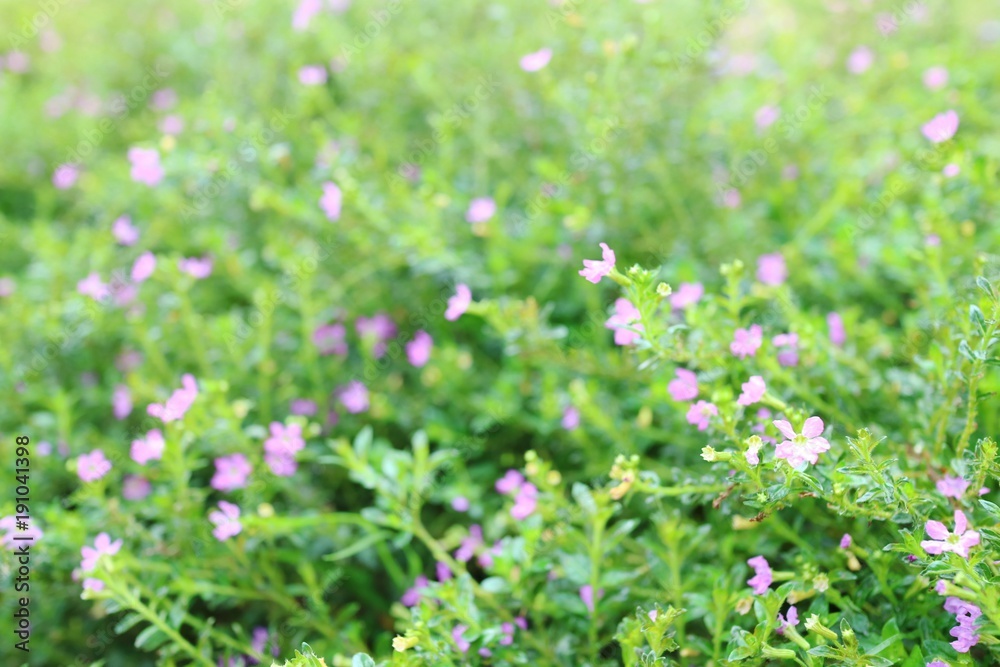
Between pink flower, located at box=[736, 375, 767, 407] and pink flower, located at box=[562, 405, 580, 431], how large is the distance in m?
0.51

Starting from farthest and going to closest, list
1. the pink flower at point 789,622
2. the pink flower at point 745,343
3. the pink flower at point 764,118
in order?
1. the pink flower at point 764,118
2. the pink flower at point 745,343
3. the pink flower at point 789,622

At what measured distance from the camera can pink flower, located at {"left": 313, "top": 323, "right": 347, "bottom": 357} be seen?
2.19 m

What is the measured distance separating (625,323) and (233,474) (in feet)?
3.15

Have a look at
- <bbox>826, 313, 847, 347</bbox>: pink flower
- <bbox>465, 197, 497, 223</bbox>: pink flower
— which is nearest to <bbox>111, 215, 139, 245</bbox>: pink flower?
<bbox>465, 197, 497, 223</bbox>: pink flower

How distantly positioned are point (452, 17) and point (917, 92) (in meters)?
1.60

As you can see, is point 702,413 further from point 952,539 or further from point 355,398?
point 355,398

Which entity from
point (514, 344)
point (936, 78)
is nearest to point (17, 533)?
point (514, 344)

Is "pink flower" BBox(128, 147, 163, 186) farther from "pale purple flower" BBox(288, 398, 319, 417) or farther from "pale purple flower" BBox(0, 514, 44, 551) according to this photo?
"pale purple flower" BBox(0, 514, 44, 551)

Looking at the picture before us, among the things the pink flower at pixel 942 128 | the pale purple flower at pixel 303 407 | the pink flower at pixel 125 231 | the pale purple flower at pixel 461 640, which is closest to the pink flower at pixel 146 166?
the pink flower at pixel 125 231

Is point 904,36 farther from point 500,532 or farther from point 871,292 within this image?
point 500,532

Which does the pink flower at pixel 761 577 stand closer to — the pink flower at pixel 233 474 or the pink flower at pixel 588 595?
the pink flower at pixel 588 595

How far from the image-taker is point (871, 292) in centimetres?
203

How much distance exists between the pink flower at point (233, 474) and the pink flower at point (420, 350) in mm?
533

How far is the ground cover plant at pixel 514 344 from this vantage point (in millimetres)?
1286
